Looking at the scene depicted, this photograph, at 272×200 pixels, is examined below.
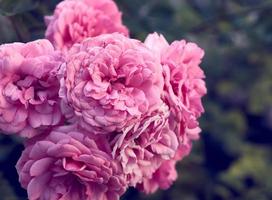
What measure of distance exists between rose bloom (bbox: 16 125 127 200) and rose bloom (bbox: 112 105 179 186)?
21 mm

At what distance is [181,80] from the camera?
1.46 meters

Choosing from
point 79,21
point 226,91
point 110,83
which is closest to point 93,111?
point 110,83

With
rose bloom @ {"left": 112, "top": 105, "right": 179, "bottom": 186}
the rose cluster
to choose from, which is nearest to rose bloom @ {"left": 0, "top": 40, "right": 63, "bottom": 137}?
the rose cluster

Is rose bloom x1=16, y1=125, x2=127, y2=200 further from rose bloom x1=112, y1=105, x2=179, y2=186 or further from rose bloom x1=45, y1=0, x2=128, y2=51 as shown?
rose bloom x1=45, y1=0, x2=128, y2=51

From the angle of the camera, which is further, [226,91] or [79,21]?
[226,91]

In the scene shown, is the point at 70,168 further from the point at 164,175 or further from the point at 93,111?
the point at 164,175

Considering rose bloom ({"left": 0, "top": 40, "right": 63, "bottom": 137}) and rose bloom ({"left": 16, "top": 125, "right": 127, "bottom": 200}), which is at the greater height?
rose bloom ({"left": 0, "top": 40, "right": 63, "bottom": 137})

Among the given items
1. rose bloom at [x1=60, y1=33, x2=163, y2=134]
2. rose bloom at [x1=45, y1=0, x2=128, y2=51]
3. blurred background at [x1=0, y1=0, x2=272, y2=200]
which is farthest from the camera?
blurred background at [x1=0, y1=0, x2=272, y2=200]

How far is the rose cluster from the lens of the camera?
53.6 inches

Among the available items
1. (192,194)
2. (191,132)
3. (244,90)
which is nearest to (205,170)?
(192,194)

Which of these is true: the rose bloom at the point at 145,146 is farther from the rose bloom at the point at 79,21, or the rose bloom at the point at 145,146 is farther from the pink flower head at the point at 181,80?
the rose bloom at the point at 79,21

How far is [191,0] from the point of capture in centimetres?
262

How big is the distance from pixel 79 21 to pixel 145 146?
11.7 inches

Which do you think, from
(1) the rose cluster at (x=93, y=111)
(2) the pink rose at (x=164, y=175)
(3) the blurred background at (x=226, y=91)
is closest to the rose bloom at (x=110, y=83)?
(1) the rose cluster at (x=93, y=111)
